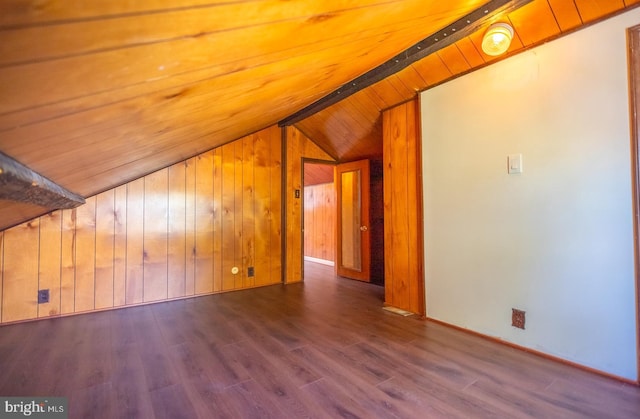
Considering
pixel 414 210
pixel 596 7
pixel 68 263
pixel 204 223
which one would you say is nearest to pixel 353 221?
pixel 414 210

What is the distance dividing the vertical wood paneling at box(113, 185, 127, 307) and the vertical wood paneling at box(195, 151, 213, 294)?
0.76 meters

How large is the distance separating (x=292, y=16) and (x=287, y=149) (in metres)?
3.39

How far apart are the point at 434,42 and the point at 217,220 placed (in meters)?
A: 3.11

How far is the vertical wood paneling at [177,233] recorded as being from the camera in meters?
3.40

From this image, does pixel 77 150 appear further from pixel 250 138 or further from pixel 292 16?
pixel 250 138

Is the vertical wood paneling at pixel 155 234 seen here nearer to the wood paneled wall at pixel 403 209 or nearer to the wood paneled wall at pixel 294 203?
the wood paneled wall at pixel 294 203

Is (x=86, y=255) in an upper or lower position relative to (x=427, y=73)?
lower

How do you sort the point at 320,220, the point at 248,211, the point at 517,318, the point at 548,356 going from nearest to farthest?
the point at 548,356 → the point at 517,318 → the point at 248,211 → the point at 320,220

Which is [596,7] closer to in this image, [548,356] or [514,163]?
[514,163]

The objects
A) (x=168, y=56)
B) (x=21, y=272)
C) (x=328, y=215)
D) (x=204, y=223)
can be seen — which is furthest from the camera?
(x=328, y=215)

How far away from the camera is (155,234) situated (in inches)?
131

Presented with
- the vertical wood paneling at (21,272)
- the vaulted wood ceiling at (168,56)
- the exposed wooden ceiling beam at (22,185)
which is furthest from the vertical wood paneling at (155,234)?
the exposed wooden ceiling beam at (22,185)

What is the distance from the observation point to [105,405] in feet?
4.84

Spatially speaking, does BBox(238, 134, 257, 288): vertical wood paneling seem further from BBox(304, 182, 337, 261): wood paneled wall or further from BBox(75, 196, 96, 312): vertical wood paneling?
BBox(304, 182, 337, 261): wood paneled wall
